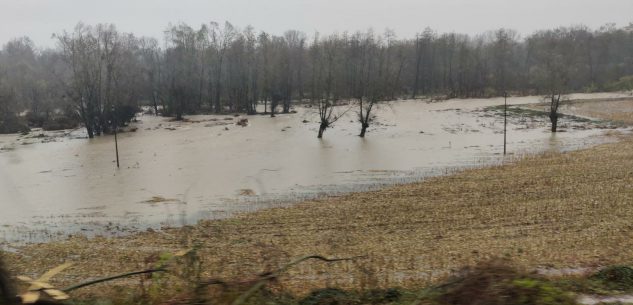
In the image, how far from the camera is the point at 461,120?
51812 mm

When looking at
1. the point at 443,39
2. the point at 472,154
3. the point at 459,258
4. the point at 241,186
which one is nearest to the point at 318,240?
the point at 459,258

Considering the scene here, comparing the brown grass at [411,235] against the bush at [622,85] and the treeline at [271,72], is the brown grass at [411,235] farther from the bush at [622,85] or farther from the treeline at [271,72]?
the bush at [622,85]

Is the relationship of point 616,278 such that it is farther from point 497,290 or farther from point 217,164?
point 217,164

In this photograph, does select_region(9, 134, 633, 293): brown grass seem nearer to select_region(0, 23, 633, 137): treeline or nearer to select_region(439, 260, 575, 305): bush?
select_region(439, 260, 575, 305): bush

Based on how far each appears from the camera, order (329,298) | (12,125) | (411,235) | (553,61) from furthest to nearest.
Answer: (12,125), (553,61), (411,235), (329,298)

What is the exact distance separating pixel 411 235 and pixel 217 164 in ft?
57.8

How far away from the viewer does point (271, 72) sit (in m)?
66.9

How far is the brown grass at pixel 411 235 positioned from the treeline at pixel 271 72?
2294 cm

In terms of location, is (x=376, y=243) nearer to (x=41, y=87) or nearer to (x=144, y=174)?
(x=144, y=174)

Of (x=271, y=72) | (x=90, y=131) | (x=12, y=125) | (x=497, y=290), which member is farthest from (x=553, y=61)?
(x=12, y=125)

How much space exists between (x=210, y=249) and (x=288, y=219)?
12.8 feet

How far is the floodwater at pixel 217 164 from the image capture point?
703 inches

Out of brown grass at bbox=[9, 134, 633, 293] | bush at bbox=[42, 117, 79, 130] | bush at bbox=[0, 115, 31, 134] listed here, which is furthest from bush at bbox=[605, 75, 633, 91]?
bush at bbox=[0, 115, 31, 134]

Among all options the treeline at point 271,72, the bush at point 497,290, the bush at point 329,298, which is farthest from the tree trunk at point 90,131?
the bush at point 497,290
